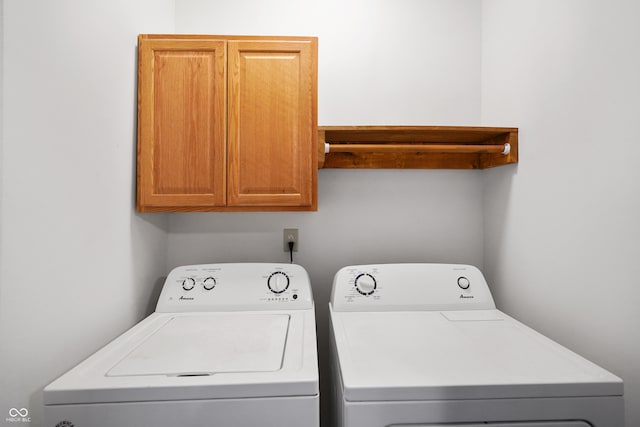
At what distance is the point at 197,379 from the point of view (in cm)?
80

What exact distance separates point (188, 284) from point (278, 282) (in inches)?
16.2

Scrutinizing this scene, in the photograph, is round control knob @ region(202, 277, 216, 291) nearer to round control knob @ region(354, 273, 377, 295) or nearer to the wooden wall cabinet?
the wooden wall cabinet

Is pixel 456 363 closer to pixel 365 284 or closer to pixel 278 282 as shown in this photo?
pixel 365 284

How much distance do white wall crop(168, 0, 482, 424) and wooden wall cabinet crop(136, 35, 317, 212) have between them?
36cm

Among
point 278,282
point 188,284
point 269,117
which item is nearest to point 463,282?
point 278,282

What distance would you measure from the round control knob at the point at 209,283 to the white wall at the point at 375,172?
0.92 ft

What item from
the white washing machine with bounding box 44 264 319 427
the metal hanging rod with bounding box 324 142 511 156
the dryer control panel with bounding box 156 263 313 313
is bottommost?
the white washing machine with bounding box 44 264 319 427

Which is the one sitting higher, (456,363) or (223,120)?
(223,120)

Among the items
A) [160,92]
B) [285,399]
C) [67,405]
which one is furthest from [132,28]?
[285,399]

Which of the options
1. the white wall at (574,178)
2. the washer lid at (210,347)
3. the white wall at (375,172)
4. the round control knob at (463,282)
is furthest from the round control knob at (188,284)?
the white wall at (574,178)

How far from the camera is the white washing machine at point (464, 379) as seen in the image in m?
0.79

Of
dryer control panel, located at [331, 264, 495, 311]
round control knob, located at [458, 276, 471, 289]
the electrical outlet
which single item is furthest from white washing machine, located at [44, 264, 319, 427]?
round control knob, located at [458, 276, 471, 289]

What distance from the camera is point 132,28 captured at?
1318 mm

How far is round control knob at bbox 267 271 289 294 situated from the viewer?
56.0 inches
